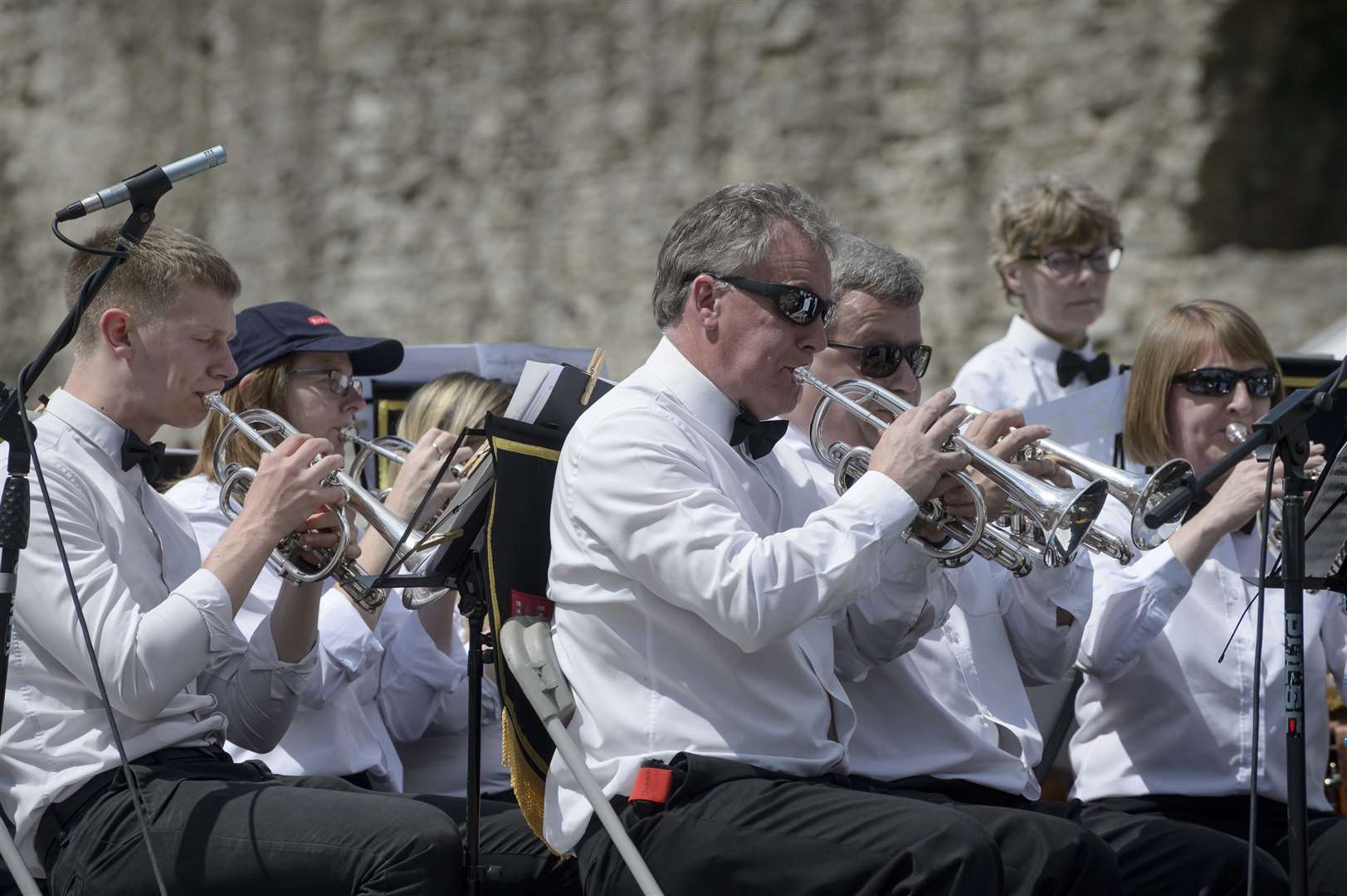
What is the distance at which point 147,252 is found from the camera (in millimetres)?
3732

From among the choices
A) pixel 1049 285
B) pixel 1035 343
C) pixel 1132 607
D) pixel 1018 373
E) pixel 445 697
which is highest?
pixel 1049 285

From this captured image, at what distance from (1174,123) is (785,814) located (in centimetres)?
988

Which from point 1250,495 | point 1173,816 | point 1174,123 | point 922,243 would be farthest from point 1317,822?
point 922,243

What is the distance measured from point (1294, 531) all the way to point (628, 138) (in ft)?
41.4

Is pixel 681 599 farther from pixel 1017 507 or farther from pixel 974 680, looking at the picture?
pixel 974 680

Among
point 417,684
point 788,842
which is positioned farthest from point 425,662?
point 788,842

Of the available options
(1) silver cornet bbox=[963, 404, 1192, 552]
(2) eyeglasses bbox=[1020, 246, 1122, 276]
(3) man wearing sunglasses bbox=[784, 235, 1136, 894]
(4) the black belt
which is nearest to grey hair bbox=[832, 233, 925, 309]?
(3) man wearing sunglasses bbox=[784, 235, 1136, 894]

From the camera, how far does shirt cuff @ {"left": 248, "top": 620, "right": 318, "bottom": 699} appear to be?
3.80 meters

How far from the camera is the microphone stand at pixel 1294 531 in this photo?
3021 millimetres

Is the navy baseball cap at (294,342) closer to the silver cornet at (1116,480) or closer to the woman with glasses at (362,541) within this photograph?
the woman with glasses at (362,541)

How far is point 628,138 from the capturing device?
15.2 metres

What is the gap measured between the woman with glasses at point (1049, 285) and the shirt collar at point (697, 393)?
3.00 metres

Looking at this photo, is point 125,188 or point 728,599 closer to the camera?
point 728,599

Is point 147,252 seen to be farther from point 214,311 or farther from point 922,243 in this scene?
point 922,243
